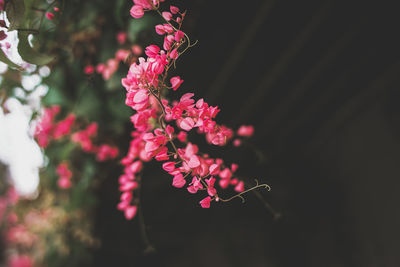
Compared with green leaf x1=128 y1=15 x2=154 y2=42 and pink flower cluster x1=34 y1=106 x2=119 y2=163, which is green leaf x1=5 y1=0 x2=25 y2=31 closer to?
green leaf x1=128 y1=15 x2=154 y2=42

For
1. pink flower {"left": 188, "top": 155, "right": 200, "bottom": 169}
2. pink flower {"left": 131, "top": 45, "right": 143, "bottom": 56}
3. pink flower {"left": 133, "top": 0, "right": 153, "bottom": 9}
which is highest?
pink flower {"left": 133, "top": 0, "right": 153, "bottom": 9}

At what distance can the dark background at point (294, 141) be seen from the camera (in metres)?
0.88

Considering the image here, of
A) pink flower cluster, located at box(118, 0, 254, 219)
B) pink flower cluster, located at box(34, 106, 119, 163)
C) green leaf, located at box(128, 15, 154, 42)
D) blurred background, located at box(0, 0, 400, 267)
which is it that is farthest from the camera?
pink flower cluster, located at box(34, 106, 119, 163)

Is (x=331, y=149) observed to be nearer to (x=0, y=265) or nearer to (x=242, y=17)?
(x=242, y=17)

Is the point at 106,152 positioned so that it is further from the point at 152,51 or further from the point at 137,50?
the point at 152,51

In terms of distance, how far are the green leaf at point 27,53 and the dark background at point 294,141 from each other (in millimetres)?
394

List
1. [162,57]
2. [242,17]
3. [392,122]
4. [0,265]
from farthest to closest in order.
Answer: [0,265], [392,122], [242,17], [162,57]

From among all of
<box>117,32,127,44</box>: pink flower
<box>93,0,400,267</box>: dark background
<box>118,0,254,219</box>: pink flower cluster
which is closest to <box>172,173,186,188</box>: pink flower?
<box>118,0,254,219</box>: pink flower cluster

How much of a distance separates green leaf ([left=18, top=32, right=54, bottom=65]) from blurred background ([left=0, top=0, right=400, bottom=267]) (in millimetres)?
221

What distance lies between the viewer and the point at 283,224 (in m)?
1.24

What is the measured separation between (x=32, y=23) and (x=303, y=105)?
1.00 metres

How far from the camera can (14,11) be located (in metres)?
0.45

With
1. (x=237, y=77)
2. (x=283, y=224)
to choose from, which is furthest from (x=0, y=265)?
(x=237, y=77)

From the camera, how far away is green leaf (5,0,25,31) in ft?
1.47
